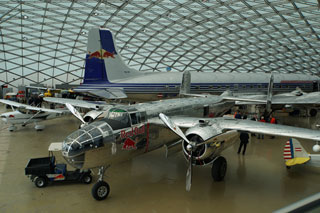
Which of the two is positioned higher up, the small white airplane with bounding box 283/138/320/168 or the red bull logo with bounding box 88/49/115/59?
the red bull logo with bounding box 88/49/115/59

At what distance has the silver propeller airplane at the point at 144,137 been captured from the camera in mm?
6523

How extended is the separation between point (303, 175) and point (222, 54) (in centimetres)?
3654

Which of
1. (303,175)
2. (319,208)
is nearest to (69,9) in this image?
(303,175)

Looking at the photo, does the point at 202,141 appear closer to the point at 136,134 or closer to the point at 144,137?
the point at 144,137

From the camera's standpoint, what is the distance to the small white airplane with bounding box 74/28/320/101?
727 inches

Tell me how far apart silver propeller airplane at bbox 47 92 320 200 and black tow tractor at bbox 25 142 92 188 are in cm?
139

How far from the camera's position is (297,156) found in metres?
9.00

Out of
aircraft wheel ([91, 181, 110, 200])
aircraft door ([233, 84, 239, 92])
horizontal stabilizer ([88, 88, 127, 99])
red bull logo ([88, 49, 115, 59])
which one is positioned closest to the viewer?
aircraft wheel ([91, 181, 110, 200])

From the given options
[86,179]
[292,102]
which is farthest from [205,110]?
[292,102]

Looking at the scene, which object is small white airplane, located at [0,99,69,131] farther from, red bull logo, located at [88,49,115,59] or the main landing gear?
the main landing gear

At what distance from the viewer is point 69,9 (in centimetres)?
2531

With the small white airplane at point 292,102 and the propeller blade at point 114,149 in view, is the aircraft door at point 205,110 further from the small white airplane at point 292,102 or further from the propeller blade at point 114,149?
the propeller blade at point 114,149

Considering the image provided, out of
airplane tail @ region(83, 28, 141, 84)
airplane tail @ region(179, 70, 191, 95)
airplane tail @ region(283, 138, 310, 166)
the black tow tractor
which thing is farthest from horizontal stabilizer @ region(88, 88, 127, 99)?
airplane tail @ region(283, 138, 310, 166)

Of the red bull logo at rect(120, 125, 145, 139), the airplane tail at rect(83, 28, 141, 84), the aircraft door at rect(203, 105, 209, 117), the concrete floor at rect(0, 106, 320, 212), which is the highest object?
the airplane tail at rect(83, 28, 141, 84)
